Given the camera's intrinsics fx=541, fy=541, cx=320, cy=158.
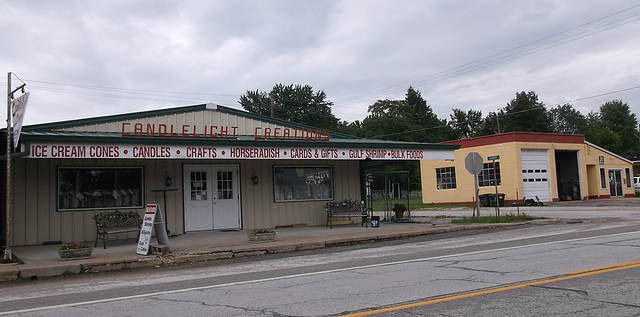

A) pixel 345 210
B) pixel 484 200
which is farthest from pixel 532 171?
pixel 345 210

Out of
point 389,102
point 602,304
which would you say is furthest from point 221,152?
point 389,102

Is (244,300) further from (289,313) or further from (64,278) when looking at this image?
(64,278)

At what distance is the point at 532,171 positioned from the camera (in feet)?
115

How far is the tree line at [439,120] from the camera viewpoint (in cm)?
6419

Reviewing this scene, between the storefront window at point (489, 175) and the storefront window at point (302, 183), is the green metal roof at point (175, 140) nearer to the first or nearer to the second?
the storefront window at point (302, 183)

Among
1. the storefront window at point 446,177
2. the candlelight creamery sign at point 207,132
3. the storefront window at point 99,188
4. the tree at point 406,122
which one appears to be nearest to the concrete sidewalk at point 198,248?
the storefront window at point 99,188

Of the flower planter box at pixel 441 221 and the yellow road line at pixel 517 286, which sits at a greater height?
the flower planter box at pixel 441 221

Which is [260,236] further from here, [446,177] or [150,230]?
[446,177]

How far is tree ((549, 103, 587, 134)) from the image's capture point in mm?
96062

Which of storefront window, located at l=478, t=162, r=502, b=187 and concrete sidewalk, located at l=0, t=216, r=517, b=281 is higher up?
storefront window, located at l=478, t=162, r=502, b=187

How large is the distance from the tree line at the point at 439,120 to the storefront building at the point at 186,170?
4198 centimetres

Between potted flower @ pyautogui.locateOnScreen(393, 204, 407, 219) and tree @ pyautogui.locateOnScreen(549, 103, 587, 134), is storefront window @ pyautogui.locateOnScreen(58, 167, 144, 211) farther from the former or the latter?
tree @ pyautogui.locateOnScreen(549, 103, 587, 134)

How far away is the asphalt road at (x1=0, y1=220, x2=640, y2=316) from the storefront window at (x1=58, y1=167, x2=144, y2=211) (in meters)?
5.12

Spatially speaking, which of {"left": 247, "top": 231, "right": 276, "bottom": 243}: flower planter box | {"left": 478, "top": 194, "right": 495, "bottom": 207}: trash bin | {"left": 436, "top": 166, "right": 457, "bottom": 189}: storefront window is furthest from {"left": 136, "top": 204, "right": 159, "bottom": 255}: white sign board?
{"left": 436, "top": 166, "right": 457, "bottom": 189}: storefront window
